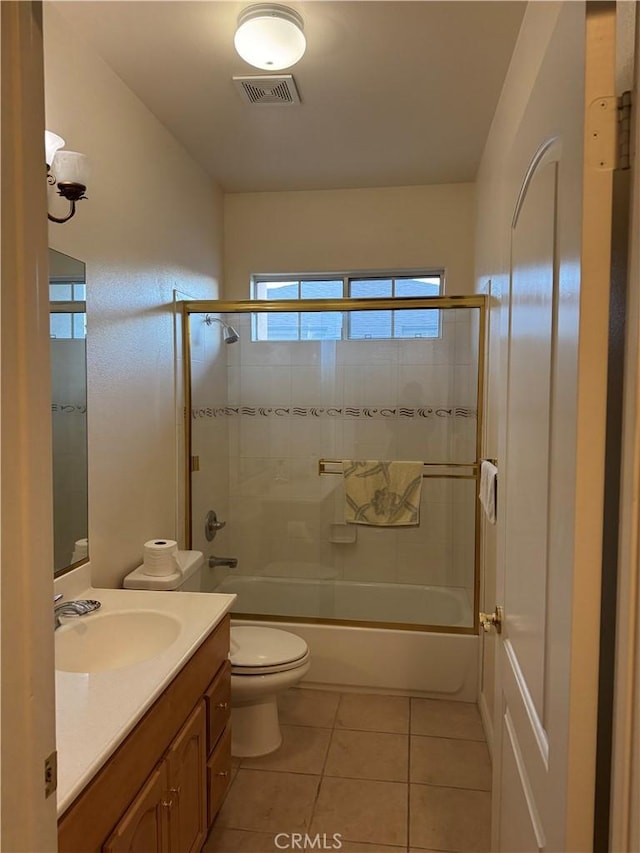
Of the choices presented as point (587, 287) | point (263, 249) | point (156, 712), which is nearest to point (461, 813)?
point (156, 712)

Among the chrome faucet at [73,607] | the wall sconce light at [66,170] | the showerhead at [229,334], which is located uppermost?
the wall sconce light at [66,170]

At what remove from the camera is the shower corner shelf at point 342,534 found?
3.11 metres

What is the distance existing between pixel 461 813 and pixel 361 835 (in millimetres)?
382

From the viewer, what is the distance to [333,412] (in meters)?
3.09

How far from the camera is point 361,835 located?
1.87 m

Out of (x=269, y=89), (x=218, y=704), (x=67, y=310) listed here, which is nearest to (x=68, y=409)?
(x=67, y=310)

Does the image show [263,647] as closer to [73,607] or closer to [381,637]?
[381,637]

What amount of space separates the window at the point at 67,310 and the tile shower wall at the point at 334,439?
106 cm

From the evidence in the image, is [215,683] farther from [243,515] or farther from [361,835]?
[243,515]

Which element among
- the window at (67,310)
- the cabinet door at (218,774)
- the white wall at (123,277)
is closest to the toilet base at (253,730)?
the cabinet door at (218,774)

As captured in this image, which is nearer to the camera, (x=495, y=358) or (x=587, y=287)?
(x=587, y=287)

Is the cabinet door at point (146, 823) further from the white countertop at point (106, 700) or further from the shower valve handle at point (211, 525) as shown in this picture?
the shower valve handle at point (211, 525)

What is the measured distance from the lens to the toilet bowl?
7.22 feet

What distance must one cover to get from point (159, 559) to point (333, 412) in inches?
51.7
